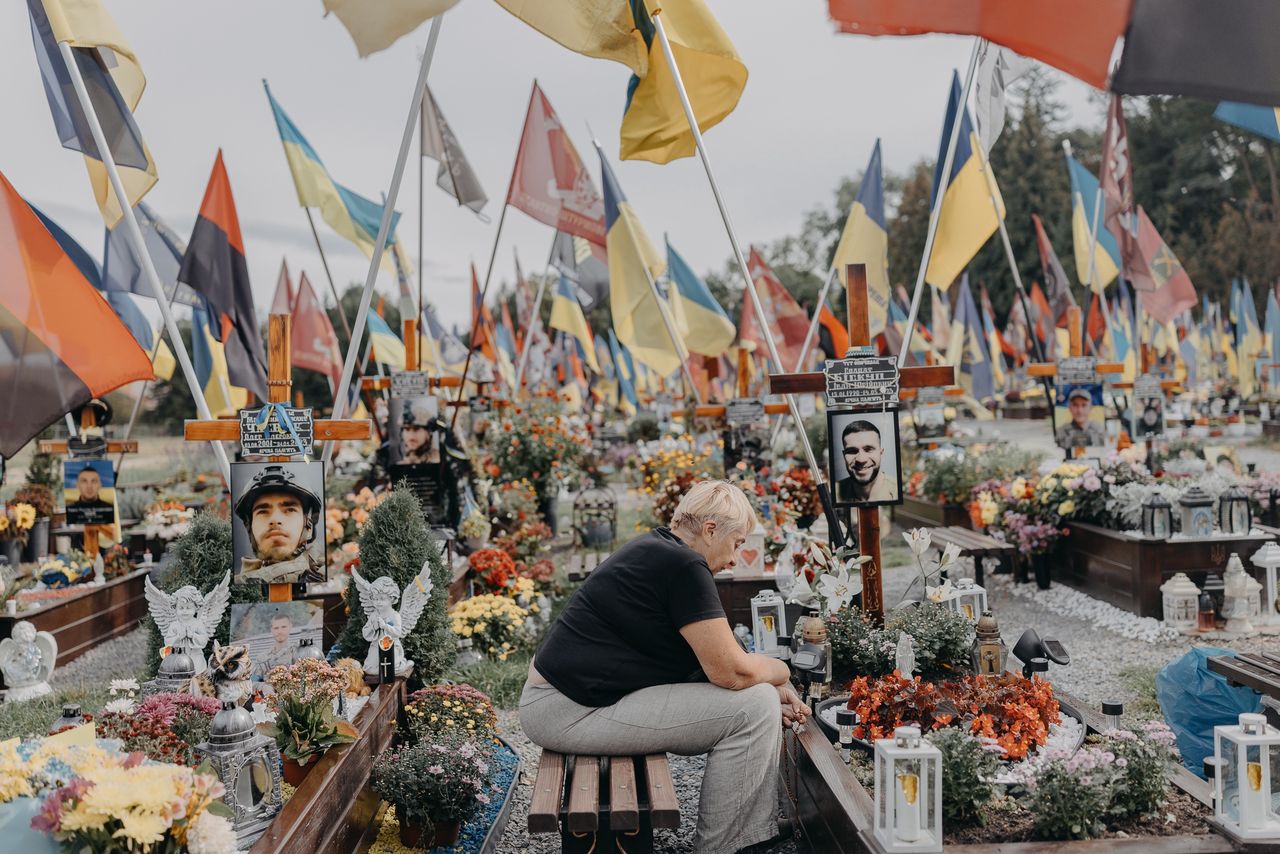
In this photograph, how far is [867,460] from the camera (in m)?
5.29

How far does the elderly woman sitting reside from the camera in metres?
3.79

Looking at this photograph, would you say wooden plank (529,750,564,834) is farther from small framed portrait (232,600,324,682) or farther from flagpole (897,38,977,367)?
flagpole (897,38,977,367)

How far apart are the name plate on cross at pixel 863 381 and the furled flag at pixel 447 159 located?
240 inches

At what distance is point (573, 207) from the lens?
397 inches

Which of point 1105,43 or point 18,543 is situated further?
point 18,543

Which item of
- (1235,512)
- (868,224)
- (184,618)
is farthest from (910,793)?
(868,224)

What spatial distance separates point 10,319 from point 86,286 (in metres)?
0.37

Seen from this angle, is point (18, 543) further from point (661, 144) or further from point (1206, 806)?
point (1206, 806)

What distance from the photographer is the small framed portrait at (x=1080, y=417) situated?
1127 cm

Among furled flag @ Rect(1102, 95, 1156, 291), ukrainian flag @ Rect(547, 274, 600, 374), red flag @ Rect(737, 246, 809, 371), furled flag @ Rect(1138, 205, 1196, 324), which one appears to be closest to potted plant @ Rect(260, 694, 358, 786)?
furled flag @ Rect(1102, 95, 1156, 291)

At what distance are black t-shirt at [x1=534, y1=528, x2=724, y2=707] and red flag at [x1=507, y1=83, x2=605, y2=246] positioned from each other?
6.57 meters

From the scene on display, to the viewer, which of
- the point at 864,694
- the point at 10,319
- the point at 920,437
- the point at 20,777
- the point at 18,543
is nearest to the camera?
the point at 20,777

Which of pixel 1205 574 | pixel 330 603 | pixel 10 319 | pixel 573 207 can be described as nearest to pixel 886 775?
pixel 10 319

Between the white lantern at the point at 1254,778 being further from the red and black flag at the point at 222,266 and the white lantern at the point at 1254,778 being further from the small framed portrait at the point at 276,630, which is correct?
the red and black flag at the point at 222,266
